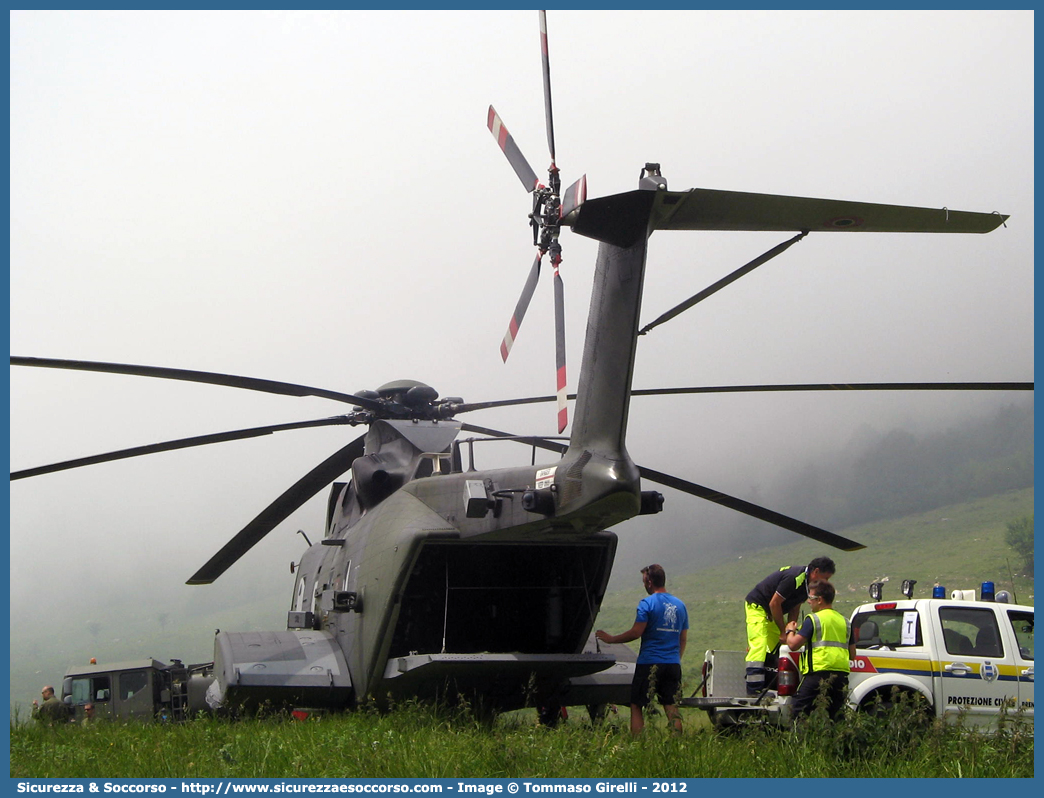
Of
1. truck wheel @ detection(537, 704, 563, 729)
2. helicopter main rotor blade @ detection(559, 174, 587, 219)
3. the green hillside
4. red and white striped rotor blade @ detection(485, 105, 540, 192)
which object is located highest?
red and white striped rotor blade @ detection(485, 105, 540, 192)

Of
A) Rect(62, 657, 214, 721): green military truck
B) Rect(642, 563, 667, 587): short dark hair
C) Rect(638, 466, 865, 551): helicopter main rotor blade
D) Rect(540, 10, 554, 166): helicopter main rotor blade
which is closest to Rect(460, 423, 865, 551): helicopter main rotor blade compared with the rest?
Rect(638, 466, 865, 551): helicopter main rotor blade

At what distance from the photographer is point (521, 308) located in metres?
8.11

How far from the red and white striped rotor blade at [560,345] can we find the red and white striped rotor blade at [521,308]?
55cm

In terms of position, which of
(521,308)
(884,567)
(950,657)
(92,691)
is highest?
(521,308)

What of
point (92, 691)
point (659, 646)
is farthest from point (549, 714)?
point (92, 691)

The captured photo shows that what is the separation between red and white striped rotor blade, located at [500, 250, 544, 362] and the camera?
26.1 ft

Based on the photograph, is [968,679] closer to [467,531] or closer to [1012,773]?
[1012,773]

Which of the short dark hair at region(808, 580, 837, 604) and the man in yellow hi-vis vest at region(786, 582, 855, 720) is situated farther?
the short dark hair at region(808, 580, 837, 604)

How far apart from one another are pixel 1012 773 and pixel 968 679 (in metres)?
4.87

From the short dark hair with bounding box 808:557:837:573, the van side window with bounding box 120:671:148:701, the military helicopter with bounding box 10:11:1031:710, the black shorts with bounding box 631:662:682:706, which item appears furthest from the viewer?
the van side window with bounding box 120:671:148:701

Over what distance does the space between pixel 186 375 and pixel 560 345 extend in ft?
13.9

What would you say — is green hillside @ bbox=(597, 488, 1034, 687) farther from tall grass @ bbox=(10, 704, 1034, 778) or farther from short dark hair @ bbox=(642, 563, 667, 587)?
tall grass @ bbox=(10, 704, 1034, 778)

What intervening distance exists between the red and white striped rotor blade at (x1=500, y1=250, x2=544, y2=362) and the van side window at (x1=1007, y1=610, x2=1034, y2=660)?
654cm

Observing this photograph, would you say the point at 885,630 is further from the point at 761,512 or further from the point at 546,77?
the point at 546,77
